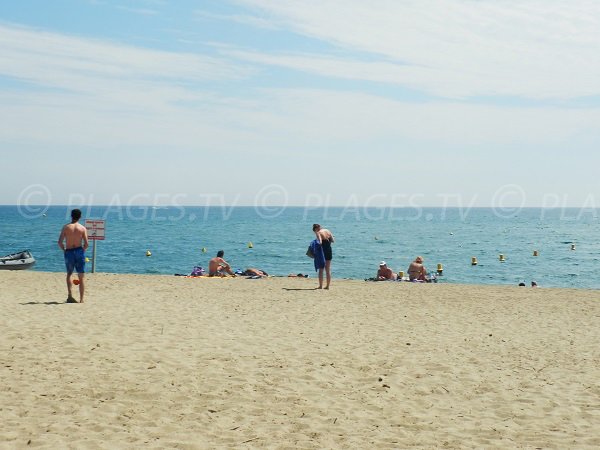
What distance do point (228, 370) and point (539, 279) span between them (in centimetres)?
3655

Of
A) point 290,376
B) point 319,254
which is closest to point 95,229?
point 319,254

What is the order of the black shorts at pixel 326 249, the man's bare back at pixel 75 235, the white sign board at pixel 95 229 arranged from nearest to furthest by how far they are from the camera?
the man's bare back at pixel 75 235 < the black shorts at pixel 326 249 < the white sign board at pixel 95 229

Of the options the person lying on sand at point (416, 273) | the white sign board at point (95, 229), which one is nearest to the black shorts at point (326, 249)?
the white sign board at point (95, 229)

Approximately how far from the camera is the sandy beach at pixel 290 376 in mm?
5742

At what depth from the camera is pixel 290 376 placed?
756 cm

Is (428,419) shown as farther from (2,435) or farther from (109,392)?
(2,435)

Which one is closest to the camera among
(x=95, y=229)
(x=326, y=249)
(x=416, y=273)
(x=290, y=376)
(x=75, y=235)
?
(x=290, y=376)

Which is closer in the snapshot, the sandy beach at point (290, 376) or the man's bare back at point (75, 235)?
the sandy beach at point (290, 376)

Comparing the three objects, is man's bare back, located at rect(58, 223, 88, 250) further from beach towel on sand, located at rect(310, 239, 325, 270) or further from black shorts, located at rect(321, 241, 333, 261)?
black shorts, located at rect(321, 241, 333, 261)

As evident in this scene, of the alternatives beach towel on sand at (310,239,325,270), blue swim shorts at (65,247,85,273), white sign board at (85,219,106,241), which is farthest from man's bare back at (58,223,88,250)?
white sign board at (85,219,106,241)

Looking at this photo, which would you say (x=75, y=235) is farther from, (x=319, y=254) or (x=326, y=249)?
(x=326, y=249)

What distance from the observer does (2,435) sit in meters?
5.40

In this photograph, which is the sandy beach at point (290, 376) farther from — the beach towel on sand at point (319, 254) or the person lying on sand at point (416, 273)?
the person lying on sand at point (416, 273)

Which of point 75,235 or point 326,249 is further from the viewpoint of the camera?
point 326,249
